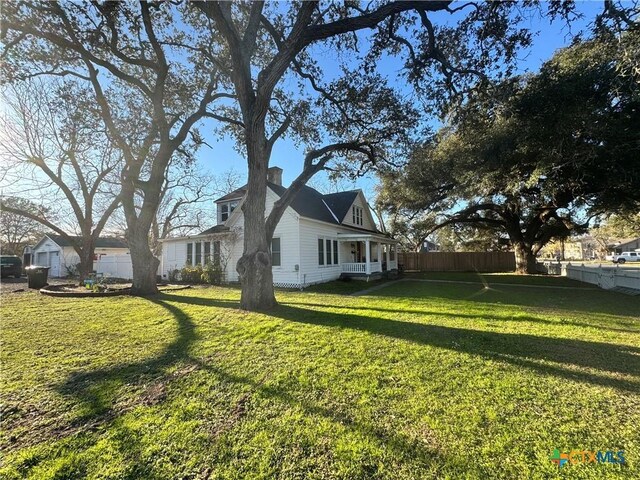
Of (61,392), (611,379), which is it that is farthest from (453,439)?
(61,392)

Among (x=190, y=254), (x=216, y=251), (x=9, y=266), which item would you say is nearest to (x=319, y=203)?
(x=216, y=251)

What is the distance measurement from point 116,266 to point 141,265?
14.5 m

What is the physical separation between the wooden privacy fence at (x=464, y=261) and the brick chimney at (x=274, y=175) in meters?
15.5

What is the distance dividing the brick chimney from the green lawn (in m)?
15.0

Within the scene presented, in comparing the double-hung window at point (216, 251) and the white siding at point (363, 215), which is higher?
the white siding at point (363, 215)

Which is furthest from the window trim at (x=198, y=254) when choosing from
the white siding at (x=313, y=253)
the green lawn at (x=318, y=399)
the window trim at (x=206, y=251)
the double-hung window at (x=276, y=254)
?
the green lawn at (x=318, y=399)

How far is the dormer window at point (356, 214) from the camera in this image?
69.5ft

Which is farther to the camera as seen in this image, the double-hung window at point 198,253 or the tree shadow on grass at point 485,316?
the double-hung window at point 198,253

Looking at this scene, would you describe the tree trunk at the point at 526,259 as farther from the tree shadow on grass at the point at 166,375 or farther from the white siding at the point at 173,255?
the tree shadow on grass at the point at 166,375

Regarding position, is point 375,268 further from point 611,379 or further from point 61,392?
point 61,392

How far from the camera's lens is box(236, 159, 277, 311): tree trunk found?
7676 mm

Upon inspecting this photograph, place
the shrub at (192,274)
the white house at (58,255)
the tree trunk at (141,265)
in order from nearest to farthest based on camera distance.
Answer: the tree trunk at (141,265)
the shrub at (192,274)
the white house at (58,255)

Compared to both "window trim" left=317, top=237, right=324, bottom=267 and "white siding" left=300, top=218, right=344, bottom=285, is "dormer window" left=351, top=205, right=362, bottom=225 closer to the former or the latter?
"white siding" left=300, top=218, right=344, bottom=285

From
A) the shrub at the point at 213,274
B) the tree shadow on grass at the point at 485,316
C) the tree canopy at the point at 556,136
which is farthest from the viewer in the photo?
the shrub at the point at 213,274
